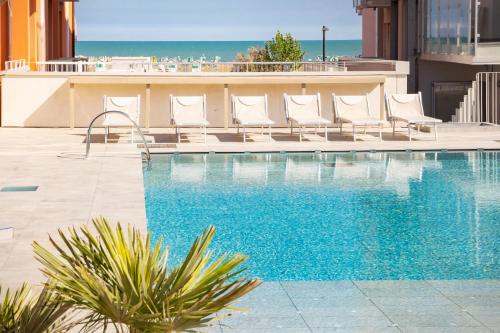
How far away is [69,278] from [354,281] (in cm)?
424

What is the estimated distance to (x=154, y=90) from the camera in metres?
19.4

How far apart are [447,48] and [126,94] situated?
32.2 ft

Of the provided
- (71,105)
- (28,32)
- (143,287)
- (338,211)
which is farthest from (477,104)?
(143,287)

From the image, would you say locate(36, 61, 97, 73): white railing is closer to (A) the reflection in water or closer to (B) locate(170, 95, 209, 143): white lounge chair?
(B) locate(170, 95, 209, 143): white lounge chair

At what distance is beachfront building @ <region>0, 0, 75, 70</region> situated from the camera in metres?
22.6

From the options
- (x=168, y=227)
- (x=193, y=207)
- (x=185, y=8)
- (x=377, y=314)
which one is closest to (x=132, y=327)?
(x=377, y=314)

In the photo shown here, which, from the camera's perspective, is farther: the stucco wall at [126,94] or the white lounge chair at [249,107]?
the stucco wall at [126,94]

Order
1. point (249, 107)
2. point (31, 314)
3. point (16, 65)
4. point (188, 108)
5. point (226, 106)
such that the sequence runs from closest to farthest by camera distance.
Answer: point (31, 314) → point (188, 108) → point (249, 107) → point (226, 106) → point (16, 65)

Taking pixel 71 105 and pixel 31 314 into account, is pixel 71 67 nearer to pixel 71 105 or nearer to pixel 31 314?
pixel 71 105

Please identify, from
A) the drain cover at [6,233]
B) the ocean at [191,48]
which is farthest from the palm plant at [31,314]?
the ocean at [191,48]

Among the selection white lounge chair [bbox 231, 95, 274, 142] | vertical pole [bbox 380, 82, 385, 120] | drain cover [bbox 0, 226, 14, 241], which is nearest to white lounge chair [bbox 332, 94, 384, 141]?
vertical pole [bbox 380, 82, 385, 120]

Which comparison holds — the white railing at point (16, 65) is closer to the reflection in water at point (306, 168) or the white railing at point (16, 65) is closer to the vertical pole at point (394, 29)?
the reflection in water at point (306, 168)

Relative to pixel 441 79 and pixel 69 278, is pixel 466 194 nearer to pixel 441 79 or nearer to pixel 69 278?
pixel 69 278

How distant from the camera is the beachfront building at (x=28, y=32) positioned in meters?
22.6
